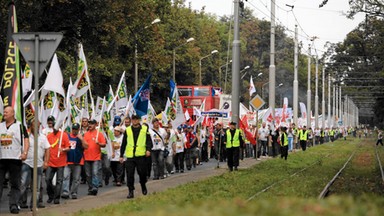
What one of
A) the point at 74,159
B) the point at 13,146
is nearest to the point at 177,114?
the point at 74,159

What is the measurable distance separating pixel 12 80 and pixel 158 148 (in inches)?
408

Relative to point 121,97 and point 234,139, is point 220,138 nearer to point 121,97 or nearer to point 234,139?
point 234,139

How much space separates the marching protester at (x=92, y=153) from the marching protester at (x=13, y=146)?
160 inches

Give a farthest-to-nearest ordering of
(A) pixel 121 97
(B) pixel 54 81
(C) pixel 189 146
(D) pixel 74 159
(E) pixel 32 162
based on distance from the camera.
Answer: (C) pixel 189 146
(A) pixel 121 97
(D) pixel 74 159
(E) pixel 32 162
(B) pixel 54 81

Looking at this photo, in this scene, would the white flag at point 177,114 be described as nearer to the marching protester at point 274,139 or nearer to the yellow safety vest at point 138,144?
the yellow safety vest at point 138,144

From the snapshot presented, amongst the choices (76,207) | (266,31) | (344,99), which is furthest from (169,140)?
(344,99)

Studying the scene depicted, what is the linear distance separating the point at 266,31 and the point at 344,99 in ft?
89.3

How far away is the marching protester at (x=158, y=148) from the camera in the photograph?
2492 cm

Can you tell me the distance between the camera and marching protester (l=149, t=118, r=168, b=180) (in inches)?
981

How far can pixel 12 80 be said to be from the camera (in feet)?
50.5

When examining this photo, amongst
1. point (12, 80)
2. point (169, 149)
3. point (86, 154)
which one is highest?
point (12, 80)

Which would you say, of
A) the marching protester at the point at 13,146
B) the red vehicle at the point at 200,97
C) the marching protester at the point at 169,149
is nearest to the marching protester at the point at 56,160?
the marching protester at the point at 13,146

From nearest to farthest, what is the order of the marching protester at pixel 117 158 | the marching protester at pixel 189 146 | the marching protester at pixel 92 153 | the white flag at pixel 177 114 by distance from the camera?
1. the marching protester at pixel 92 153
2. the marching protester at pixel 117 158
3. the white flag at pixel 177 114
4. the marching protester at pixel 189 146

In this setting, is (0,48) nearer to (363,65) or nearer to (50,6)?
(50,6)
